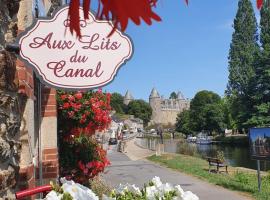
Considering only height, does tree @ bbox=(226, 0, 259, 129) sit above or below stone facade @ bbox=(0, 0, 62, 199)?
above

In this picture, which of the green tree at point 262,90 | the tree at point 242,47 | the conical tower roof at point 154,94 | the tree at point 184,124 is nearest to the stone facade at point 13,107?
the green tree at point 262,90

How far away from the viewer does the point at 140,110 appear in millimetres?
152625

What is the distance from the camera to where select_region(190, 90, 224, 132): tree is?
105 metres

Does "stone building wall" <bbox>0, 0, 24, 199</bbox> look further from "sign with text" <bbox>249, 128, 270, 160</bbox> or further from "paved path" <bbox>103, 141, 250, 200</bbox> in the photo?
"paved path" <bbox>103, 141, 250, 200</bbox>

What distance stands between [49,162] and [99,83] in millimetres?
2680

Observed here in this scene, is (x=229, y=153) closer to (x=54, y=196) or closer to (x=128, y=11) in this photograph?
(x=54, y=196)

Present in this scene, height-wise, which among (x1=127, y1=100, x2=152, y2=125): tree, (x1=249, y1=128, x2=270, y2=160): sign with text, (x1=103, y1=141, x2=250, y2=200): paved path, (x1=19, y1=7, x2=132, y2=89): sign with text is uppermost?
(x1=127, y1=100, x2=152, y2=125): tree

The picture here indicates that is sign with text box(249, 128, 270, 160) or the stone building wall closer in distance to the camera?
the stone building wall

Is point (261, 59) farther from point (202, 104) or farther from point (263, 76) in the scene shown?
point (202, 104)

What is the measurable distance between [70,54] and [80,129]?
488 cm

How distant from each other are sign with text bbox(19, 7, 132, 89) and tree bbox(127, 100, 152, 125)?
14563 centimetres

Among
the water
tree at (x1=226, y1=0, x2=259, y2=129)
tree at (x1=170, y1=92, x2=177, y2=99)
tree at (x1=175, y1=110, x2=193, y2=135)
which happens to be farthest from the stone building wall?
tree at (x1=170, y1=92, x2=177, y2=99)

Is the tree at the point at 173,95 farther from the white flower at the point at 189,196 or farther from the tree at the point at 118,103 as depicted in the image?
the white flower at the point at 189,196

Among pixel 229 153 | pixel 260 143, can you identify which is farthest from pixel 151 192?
pixel 229 153
